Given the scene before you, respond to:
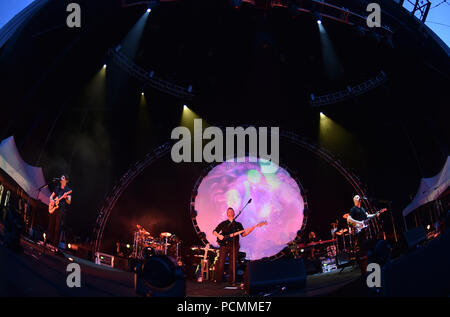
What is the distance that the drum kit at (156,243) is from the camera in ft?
27.9

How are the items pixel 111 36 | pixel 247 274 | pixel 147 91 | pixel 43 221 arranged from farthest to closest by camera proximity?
pixel 147 91
pixel 111 36
pixel 43 221
pixel 247 274

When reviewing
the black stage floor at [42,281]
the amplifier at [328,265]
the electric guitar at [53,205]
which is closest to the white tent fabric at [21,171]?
the electric guitar at [53,205]

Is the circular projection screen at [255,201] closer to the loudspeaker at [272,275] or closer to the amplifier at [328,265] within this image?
the amplifier at [328,265]

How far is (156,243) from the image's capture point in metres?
8.55

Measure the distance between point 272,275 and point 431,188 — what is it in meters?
4.40

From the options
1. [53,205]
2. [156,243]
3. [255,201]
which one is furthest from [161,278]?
[255,201]

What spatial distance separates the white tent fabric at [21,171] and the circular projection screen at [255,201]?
13.7 ft

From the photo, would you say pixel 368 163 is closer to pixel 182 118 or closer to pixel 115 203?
pixel 182 118

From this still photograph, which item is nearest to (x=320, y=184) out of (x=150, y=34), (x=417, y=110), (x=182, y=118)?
(x=417, y=110)

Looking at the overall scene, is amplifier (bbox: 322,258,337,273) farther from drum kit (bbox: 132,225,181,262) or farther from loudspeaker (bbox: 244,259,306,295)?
loudspeaker (bbox: 244,259,306,295)

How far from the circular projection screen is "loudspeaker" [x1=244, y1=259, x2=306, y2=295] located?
463 cm

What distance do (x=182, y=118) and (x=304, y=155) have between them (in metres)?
3.73

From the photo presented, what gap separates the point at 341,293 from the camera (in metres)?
4.05

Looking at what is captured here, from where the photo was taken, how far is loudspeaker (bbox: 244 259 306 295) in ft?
14.4
